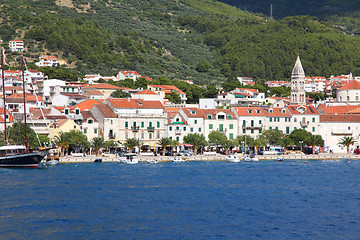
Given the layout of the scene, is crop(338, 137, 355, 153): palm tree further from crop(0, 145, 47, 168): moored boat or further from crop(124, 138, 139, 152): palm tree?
crop(0, 145, 47, 168): moored boat

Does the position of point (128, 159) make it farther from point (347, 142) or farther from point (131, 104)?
point (347, 142)

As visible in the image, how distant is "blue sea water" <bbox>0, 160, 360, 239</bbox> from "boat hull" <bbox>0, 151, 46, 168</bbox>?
7.76ft

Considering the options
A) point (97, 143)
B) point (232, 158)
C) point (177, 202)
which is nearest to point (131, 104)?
point (97, 143)

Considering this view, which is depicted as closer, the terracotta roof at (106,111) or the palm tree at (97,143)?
the palm tree at (97,143)

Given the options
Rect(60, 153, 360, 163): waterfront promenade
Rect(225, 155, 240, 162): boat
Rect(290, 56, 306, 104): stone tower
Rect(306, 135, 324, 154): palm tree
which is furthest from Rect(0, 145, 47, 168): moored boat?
Rect(290, 56, 306, 104): stone tower

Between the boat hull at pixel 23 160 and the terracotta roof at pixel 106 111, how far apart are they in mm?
14785

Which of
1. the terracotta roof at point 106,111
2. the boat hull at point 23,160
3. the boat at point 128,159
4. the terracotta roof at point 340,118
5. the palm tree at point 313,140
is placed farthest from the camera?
the terracotta roof at point 340,118

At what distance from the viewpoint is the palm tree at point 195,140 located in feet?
288

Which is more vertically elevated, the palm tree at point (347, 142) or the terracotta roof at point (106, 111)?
the terracotta roof at point (106, 111)

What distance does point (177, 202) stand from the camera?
51.6m

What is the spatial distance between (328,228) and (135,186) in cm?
2156

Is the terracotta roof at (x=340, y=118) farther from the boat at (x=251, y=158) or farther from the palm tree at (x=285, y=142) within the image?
the boat at (x=251, y=158)

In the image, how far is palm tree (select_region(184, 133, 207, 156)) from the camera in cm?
8769

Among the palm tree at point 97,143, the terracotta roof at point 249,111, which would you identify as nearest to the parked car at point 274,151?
the terracotta roof at point 249,111
